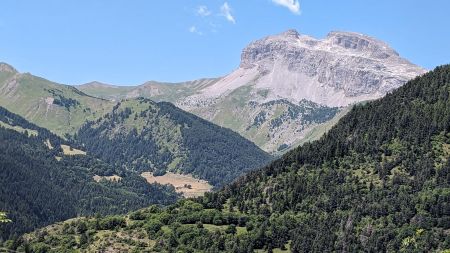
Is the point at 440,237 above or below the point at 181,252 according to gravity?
above

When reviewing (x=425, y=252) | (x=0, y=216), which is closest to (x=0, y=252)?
(x=425, y=252)

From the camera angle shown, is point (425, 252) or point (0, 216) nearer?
point (0, 216)

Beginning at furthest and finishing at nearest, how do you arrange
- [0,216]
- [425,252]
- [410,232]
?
[410,232]
[425,252]
[0,216]

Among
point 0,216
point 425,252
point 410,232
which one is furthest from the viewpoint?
point 410,232

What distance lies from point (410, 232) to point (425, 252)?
42.1ft

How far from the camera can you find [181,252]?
199625 mm

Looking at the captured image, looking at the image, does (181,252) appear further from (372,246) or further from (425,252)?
(425,252)

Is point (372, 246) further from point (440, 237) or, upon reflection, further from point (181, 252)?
point (181, 252)

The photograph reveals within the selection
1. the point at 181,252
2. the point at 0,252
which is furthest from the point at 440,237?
the point at 0,252

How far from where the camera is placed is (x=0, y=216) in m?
47.1

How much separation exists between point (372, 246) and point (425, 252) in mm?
18128

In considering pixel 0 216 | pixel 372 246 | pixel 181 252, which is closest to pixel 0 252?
pixel 181 252

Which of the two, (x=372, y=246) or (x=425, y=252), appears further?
(x=372, y=246)

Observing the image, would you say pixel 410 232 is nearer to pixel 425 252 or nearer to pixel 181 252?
pixel 425 252
